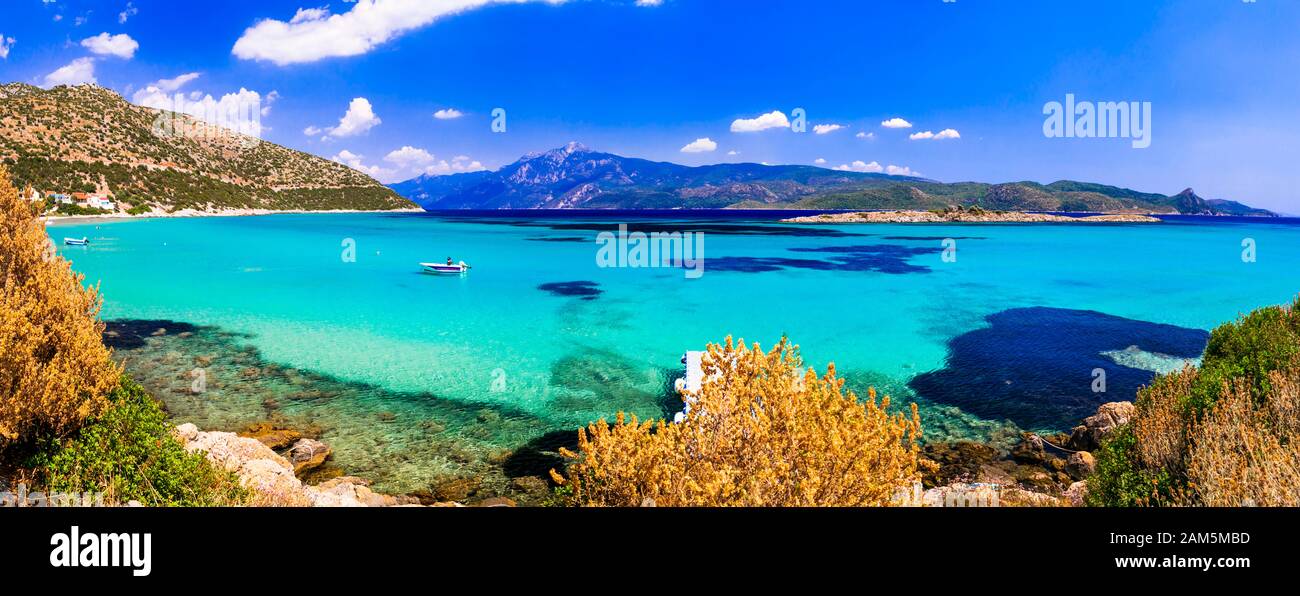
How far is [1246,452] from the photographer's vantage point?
233 inches

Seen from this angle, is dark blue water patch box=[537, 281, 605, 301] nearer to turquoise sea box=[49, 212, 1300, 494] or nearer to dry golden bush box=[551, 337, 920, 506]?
turquoise sea box=[49, 212, 1300, 494]


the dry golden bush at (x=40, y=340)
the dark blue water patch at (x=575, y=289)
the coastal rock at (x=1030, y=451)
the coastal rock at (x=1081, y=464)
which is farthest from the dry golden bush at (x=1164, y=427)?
the dark blue water patch at (x=575, y=289)

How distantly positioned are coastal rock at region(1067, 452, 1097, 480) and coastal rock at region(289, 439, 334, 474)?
17.5 metres

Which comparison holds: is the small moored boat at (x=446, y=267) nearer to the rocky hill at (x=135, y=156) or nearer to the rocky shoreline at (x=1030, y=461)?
the rocky shoreline at (x=1030, y=461)

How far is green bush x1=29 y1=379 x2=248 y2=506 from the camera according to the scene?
20.8 feet

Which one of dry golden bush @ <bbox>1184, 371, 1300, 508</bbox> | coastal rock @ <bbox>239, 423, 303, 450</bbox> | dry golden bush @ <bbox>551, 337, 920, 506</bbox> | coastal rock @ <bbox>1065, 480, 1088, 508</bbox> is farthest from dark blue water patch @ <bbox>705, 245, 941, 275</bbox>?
dry golden bush @ <bbox>551, 337, 920, 506</bbox>

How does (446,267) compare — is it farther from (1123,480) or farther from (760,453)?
(1123,480)

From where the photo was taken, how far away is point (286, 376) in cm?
1812

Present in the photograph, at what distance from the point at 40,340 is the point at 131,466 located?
2.16 metres

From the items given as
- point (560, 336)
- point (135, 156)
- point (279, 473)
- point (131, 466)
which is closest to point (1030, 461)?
point (279, 473)

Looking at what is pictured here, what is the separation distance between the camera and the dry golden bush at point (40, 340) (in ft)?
21.3

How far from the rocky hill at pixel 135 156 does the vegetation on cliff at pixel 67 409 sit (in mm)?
119461
